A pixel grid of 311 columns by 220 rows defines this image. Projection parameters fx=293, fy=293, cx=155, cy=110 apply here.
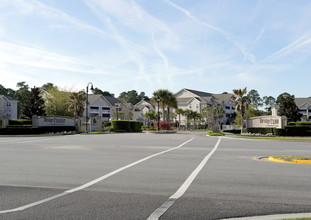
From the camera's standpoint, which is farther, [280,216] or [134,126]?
[134,126]

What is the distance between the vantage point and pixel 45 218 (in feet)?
16.1

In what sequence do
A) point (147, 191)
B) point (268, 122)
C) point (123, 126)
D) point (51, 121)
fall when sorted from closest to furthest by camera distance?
1. point (147, 191)
2. point (268, 122)
3. point (51, 121)
4. point (123, 126)

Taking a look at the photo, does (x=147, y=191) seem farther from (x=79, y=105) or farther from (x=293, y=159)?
(x=79, y=105)

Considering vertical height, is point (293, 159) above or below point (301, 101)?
below

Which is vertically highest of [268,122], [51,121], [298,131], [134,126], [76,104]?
[76,104]

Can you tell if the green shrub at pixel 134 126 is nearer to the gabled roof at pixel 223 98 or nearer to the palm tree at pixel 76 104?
the palm tree at pixel 76 104

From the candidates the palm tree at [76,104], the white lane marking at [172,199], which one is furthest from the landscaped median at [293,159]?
the palm tree at [76,104]

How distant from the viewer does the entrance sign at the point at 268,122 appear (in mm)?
36719

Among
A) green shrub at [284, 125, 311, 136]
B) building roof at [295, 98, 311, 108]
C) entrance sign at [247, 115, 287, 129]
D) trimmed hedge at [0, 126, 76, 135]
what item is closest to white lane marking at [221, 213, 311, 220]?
green shrub at [284, 125, 311, 136]

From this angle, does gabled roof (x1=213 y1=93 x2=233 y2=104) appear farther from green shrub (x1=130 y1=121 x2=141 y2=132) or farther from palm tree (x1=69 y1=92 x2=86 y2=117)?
palm tree (x1=69 y1=92 x2=86 y2=117)

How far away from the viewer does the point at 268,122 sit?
3900 centimetres

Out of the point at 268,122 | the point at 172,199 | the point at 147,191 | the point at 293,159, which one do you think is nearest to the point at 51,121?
the point at 268,122

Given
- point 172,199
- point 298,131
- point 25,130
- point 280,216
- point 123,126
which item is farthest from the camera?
point 123,126

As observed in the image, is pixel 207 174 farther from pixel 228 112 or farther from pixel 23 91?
pixel 23 91
